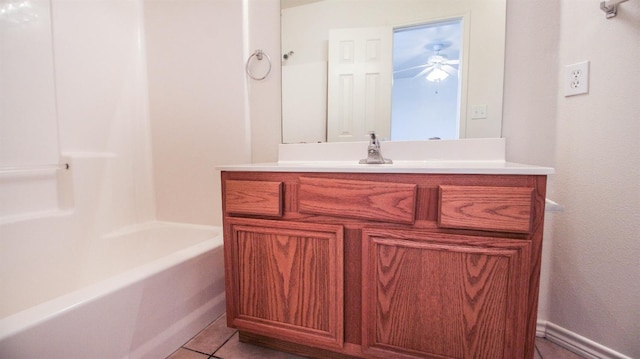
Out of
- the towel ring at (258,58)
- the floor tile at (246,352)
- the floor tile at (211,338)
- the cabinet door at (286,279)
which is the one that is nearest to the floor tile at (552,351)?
the cabinet door at (286,279)

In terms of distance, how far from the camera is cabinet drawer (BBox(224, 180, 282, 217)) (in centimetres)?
99

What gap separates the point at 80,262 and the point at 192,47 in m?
1.30

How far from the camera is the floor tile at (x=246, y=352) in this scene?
1.11 m

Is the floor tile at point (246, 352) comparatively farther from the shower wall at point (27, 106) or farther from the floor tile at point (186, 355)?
the shower wall at point (27, 106)

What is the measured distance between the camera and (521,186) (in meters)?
0.74

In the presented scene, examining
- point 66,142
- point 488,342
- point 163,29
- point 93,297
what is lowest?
point 488,342

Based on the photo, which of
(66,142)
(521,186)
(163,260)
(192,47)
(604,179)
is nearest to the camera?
(521,186)

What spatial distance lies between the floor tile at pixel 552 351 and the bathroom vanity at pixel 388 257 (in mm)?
484

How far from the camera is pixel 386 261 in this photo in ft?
2.85

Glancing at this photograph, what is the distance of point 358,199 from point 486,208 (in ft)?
1.16

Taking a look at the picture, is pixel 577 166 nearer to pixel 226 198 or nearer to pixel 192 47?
pixel 226 198

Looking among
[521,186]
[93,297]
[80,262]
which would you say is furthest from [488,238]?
[80,262]

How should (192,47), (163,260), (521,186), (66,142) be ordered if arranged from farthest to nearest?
(192,47) → (66,142) → (163,260) → (521,186)

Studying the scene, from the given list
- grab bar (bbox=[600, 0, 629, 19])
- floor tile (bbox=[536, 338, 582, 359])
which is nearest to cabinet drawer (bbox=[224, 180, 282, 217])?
floor tile (bbox=[536, 338, 582, 359])
